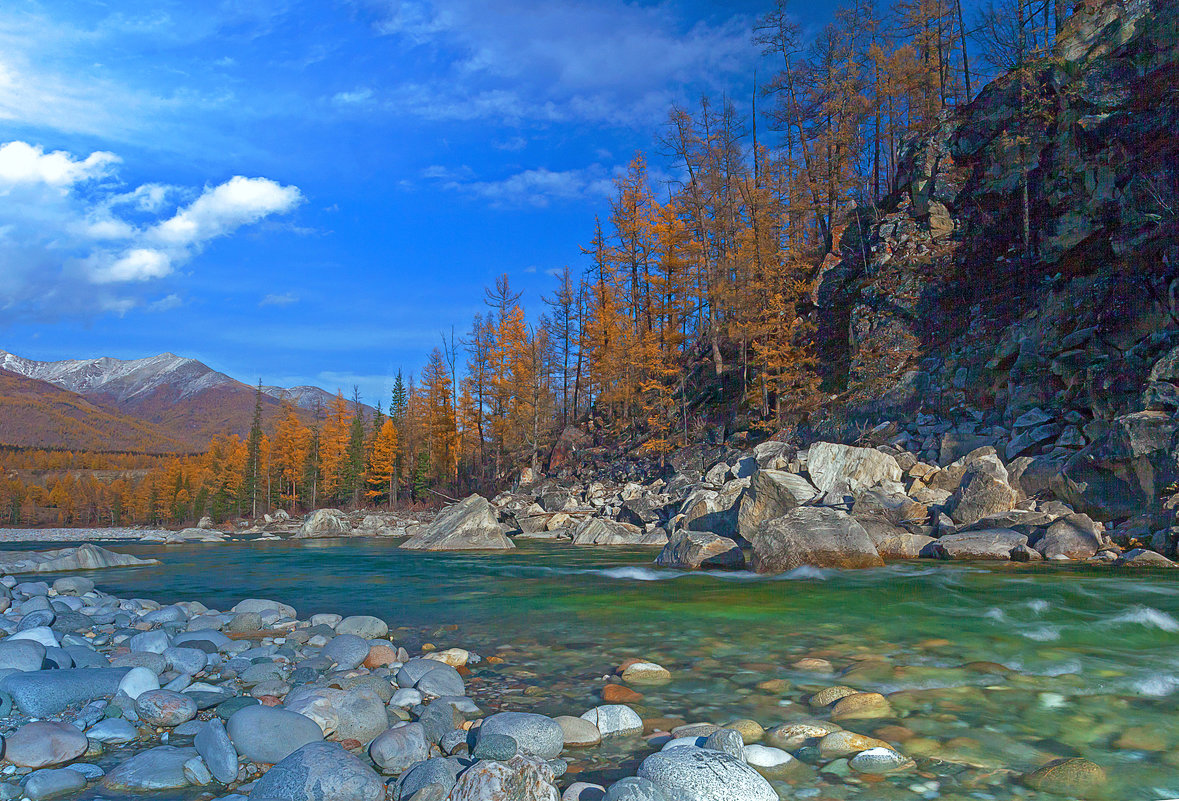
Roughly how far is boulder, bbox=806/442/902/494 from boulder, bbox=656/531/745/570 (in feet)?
12.9

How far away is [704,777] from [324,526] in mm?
30984

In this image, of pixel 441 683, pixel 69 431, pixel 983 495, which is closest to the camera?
pixel 441 683

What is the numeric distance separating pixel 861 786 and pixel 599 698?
1.85m

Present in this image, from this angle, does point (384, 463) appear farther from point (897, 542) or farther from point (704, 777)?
point (704, 777)

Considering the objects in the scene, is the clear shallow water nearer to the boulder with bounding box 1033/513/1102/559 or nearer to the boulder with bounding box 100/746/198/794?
the boulder with bounding box 1033/513/1102/559

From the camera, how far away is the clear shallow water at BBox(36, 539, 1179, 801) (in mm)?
3164

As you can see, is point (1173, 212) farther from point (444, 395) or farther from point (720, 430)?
point (444, 395)

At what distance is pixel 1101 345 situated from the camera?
530 inches

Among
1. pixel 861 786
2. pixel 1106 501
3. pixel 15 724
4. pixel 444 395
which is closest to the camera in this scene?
pixel 861 786

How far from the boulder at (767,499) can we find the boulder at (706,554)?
1354 millimetres

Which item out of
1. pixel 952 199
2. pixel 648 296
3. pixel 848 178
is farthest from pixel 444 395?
pixel 952 199

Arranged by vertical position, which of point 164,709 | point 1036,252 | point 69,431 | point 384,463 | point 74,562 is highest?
point 69,431

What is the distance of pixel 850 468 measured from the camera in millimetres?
14094

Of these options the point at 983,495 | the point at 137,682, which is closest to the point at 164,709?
the point at 137,682
